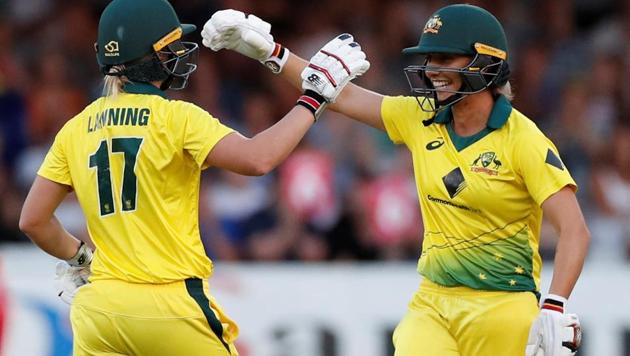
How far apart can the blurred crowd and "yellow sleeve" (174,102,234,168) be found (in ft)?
14.3

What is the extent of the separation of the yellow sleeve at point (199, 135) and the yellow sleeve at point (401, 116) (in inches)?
42.0

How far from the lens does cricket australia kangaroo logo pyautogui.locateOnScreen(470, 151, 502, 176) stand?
588 centimetres

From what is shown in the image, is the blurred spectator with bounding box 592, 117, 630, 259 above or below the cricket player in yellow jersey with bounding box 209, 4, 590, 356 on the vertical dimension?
below

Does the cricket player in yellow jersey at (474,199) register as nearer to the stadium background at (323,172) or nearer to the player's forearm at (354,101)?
the player's forearm at (354,101)

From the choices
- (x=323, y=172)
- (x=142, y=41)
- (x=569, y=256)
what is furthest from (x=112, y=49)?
(x=323, y=172)

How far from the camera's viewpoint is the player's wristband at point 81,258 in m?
6.20

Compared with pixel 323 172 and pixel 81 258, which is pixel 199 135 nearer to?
pixel 81 258

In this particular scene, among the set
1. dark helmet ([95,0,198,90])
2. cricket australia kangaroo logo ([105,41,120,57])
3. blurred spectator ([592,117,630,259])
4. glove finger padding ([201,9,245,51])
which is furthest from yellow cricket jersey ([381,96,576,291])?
blurred spectator ([592,117,630,259])

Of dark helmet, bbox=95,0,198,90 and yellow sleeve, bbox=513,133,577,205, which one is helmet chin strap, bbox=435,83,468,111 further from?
dark helmet, bbox=95,0,198,90

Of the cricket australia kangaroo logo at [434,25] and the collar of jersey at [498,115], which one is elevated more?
the cricket australia kangaroo logo at [434,25]

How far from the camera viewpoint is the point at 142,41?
5.64m

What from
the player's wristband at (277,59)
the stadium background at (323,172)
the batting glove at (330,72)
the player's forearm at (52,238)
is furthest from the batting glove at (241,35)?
the stadium background at (323,172)

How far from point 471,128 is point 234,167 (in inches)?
46.1

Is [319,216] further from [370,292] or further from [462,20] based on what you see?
[462,20]
